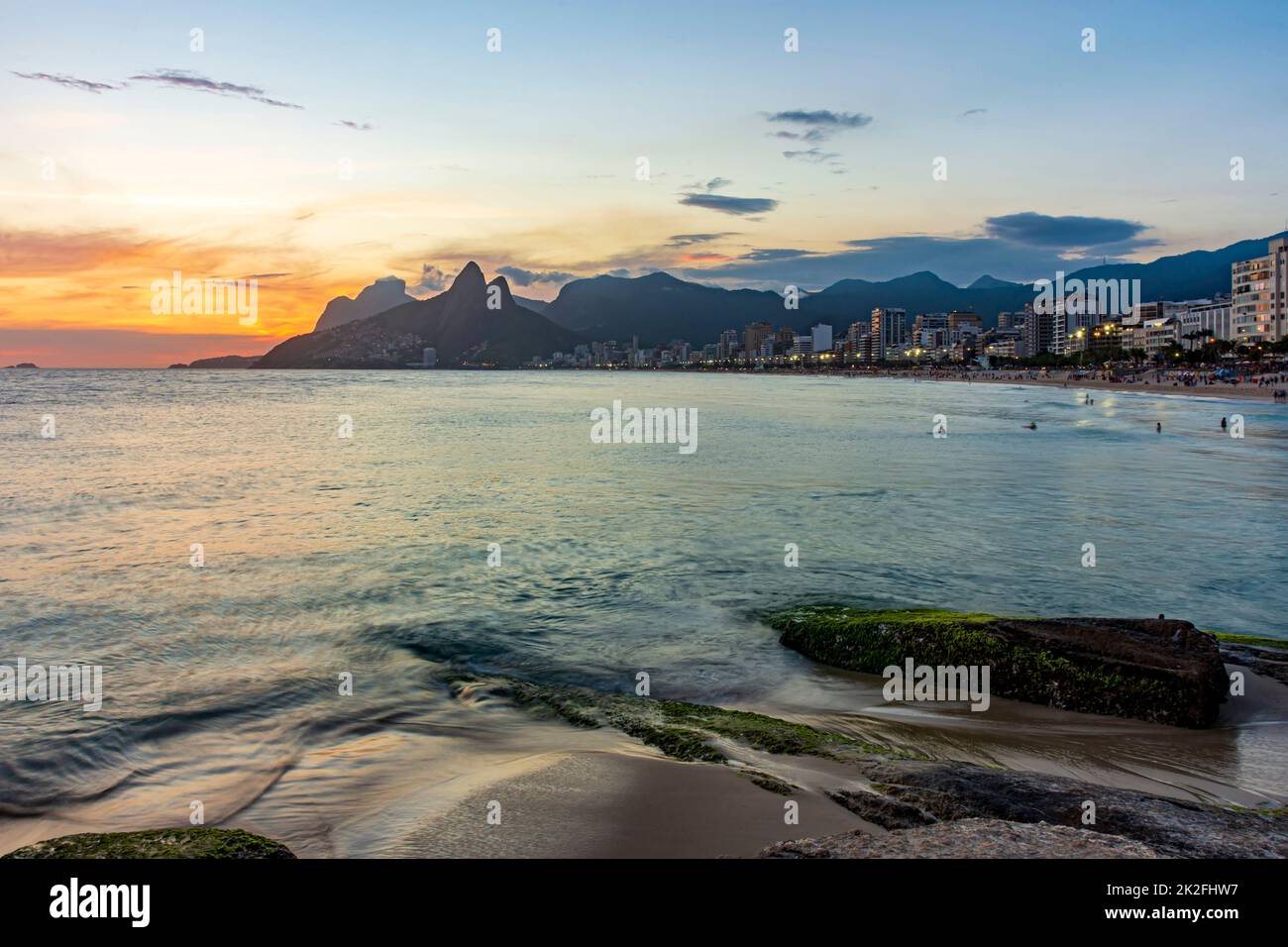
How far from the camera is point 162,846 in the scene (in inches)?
225

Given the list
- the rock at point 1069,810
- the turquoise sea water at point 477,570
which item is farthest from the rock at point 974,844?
the turquoise sea water at point 477,570

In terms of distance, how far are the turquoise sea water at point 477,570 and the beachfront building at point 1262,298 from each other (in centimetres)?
17662

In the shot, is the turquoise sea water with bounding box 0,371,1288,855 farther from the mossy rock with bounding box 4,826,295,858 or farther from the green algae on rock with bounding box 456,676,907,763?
the mossy rock with bounding box 4,826,295,858

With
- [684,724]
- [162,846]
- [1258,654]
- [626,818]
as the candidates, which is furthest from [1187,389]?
[162,846]

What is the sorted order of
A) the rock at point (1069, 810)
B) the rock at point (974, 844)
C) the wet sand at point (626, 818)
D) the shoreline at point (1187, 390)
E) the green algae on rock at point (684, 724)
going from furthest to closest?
the shoreline at point (1187, 390) < the green algae on rock at point (684, 724) < the wet sand at point (626, 818) < the rock at point (1069, 810) < the rock at point (974, 844)

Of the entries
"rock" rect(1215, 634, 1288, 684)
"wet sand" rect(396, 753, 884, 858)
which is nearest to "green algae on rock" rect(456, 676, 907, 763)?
"wet sand" rect(396, 753, 884, 858)

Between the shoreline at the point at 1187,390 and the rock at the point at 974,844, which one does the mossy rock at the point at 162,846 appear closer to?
the rock at the point at 974,844

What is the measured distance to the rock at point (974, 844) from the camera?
522 cm

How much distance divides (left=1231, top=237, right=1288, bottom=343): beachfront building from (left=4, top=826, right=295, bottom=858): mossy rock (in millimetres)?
215105

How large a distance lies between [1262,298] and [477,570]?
224 metres

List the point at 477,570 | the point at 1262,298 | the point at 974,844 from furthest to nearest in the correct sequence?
the point at 1262,298, the point at 477,570, the point at 974,844

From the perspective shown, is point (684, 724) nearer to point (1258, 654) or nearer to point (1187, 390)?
point (1258, 654)

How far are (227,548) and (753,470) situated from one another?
23159mm
